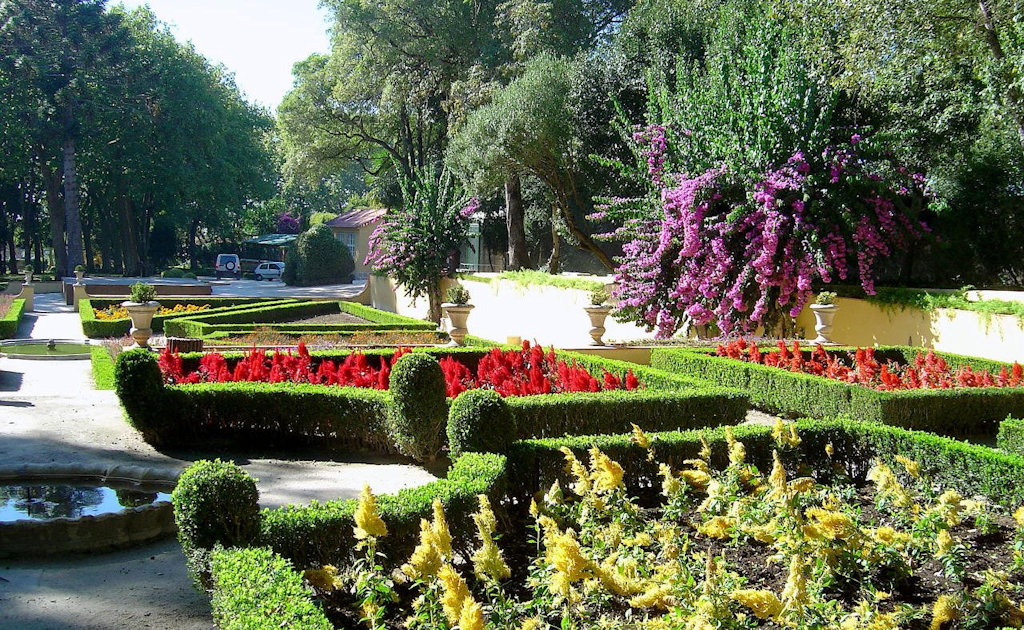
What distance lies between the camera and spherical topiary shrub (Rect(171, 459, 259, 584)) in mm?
4613

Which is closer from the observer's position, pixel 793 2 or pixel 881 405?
pixel 881 405

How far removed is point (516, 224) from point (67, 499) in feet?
70.3

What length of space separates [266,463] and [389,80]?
79.7 feet

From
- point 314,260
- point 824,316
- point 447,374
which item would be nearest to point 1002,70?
point 824,316

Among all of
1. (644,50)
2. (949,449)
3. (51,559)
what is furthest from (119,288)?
(949,449)

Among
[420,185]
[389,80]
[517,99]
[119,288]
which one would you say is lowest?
[119,288]

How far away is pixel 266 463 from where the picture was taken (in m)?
8.50

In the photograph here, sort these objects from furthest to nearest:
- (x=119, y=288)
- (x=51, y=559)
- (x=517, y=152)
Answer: (x=119, y=288)
(x=517, y=152)
(x=51, y=559)

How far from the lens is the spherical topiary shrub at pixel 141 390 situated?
864 cm

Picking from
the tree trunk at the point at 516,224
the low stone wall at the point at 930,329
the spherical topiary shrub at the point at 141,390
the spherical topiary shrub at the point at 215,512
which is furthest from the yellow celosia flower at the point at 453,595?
the tree trunk at the point at 516,224

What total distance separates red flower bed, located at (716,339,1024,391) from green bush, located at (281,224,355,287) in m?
33.7

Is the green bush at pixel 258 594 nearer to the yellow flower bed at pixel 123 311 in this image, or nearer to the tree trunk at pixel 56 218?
the yellow flower bed at pixel 123 311

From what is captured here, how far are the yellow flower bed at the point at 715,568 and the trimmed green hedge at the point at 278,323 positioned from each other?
43.8ft

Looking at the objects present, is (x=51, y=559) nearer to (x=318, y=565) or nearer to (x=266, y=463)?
(x=318, y=565)
